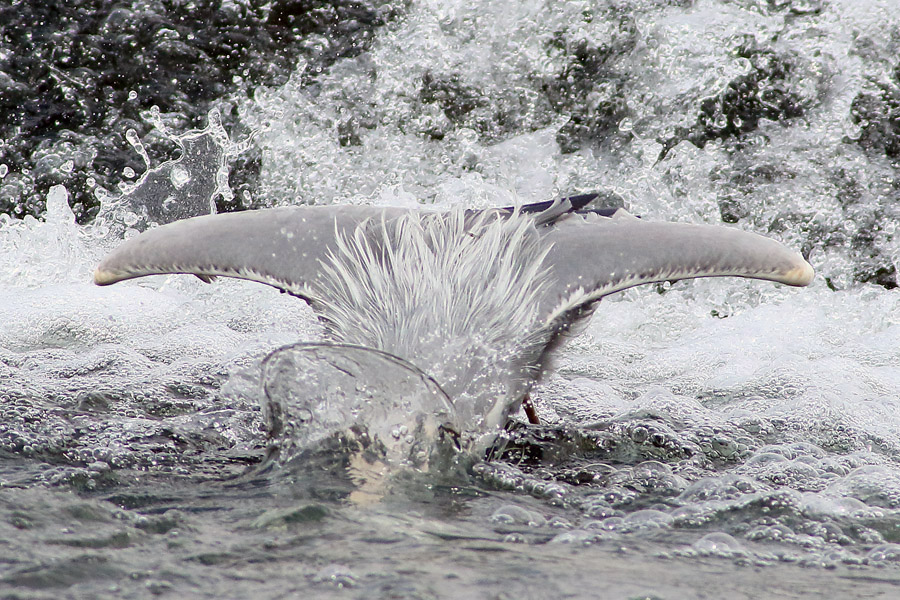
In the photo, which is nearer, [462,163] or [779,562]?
[779,562]

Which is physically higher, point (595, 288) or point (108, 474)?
point (595, 288)

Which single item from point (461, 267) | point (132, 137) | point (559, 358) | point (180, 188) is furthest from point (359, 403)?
point (132, 137)

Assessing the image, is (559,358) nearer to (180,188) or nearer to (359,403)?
(359,403)

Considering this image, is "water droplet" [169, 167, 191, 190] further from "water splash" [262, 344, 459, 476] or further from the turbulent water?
"water splash" [262, 344, 459, 476]

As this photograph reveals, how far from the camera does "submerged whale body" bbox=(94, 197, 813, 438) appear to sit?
2.41 metres

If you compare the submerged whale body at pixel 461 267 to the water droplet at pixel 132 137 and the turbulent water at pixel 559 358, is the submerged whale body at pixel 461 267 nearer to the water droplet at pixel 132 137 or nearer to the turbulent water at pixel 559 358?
the turbulent water at pixel 559 358

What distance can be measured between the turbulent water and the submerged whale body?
20 centimetres

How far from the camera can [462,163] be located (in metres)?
7.19

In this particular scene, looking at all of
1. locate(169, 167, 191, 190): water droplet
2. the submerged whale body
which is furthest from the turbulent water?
the submerged whale body

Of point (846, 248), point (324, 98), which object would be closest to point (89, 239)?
point (324, 98)

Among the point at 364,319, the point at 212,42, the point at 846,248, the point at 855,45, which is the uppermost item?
the point at 212,42

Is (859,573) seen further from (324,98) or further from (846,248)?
(324,98)

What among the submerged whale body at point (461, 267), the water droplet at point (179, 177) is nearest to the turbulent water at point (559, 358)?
the water droplet at point (179, 177)

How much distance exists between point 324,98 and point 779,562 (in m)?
6.37
